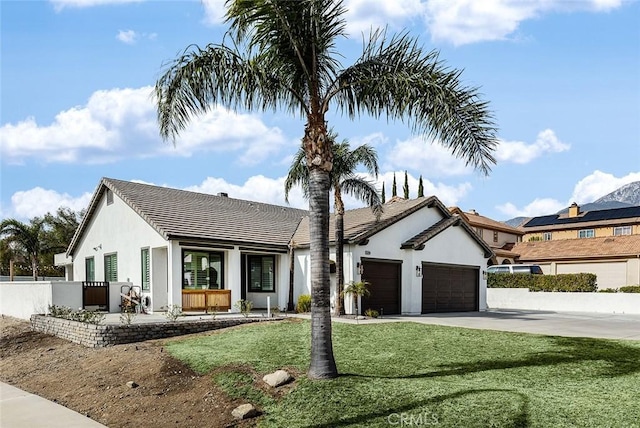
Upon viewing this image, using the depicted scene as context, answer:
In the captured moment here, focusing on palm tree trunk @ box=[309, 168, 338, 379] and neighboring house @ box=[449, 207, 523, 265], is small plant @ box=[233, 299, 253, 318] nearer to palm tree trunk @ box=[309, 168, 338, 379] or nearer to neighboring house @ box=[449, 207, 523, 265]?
palm tree trunk @ box=[309, 168, 338, 379]

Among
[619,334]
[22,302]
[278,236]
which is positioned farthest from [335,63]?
[22,302]

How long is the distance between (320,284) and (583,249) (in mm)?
35848

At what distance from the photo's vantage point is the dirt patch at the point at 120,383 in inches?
332

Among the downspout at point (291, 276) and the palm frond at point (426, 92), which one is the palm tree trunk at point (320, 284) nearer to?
the palm frond at point (426, 92)

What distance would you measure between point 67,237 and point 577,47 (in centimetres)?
3981

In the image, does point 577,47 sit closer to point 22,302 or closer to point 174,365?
point 174,365

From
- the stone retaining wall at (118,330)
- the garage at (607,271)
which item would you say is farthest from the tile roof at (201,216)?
the garage at (607,271)

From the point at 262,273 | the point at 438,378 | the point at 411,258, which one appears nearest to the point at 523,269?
the point at 411,258

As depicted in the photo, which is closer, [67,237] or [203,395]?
[203,395]

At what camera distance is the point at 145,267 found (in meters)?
21.5

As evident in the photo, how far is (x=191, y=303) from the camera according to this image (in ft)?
65.6

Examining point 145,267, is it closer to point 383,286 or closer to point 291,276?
point 291,276

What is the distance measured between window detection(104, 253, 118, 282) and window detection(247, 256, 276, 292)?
581 centimetres

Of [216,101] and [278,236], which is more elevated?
[216,101]
